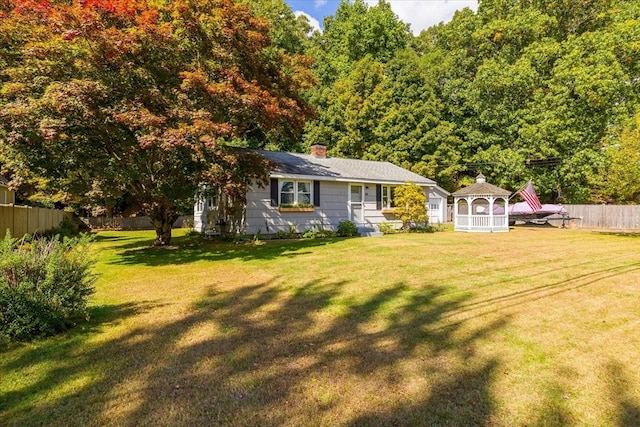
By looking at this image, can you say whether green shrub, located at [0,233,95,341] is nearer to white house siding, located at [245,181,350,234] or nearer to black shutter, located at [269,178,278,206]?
white house siding, located at [245,181,350,234]

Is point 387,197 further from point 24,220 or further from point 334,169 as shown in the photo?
point 24,220

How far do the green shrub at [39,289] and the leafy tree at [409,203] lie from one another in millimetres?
15395

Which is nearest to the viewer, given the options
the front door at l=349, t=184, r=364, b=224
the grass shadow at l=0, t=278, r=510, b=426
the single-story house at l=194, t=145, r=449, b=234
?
the grass shadow at l=0, t=278, r=510, b=426

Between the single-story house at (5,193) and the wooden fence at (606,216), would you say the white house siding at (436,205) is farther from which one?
the single-story house at (5,193)

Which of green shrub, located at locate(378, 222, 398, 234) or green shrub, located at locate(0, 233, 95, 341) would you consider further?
green shrub, located at locate(378, 222, 398, 234)

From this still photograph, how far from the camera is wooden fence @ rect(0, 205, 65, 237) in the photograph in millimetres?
12750

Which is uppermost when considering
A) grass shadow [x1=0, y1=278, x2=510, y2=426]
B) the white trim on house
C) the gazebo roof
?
the white trim on house

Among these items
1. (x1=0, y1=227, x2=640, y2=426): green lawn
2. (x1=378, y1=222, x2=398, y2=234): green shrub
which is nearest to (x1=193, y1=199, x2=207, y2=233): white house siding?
(x1=378, y1=222, x2=398, y2=234): green shrub

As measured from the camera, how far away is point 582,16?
28.2m

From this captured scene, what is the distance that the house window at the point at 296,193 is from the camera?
631 inches

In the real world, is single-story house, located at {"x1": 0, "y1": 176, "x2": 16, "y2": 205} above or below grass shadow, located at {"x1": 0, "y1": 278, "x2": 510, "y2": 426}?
above

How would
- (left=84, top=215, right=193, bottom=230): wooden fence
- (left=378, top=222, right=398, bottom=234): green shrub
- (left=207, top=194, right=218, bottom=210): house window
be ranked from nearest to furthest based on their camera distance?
(left=207, top=194, right=218, bottom=210): house window
(left=378, top=222, right=398, bottom=234): green shrub
(left=84, top=215, right=193, bottom=230): wooden fence

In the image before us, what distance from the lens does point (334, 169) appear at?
61.0 feet

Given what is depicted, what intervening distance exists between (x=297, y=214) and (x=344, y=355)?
12.5 meters
